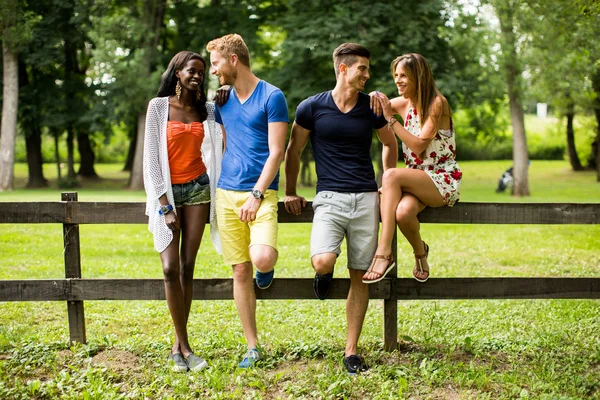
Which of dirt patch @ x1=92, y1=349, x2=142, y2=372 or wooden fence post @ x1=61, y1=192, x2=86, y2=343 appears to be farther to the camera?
wooden fence post @ x1=61, y1=192, x2=86, y2=343

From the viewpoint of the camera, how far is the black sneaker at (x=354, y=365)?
4680 mm

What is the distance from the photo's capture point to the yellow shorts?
4648mm

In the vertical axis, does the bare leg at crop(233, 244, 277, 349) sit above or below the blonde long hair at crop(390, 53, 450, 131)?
below

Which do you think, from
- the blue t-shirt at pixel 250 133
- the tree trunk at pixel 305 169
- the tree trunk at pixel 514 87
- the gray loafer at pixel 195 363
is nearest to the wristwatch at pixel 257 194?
the blue t-shirt at pixel 250 133

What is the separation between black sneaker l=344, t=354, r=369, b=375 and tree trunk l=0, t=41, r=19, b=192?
25.6 m

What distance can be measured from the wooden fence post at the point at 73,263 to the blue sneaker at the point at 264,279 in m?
1.47

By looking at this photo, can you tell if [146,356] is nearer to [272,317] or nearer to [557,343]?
[272,317]

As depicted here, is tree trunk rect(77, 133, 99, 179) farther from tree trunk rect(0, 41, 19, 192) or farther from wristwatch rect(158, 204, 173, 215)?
wristwatch rect(158, 204, 173, 215)

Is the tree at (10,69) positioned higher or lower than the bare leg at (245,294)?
higher

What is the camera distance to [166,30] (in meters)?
32.8

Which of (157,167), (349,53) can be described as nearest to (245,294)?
(157,167)

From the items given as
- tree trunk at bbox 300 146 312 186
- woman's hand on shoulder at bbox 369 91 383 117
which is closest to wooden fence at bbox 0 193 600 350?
woman's hand on shoulder at bbox 369 91 383 117

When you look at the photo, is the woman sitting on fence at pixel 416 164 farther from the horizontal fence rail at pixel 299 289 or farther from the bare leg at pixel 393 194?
the horizontal fence rail at pixel 299 289

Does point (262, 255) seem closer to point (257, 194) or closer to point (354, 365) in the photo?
point (257, 194)
